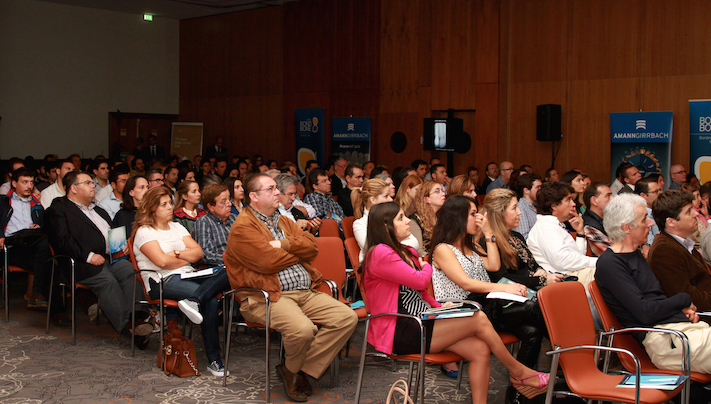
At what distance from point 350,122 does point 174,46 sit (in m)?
5.91

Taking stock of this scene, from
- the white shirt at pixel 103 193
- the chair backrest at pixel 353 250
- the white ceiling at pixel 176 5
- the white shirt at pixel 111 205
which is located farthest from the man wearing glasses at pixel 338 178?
the white ceiling at pixel 176 5

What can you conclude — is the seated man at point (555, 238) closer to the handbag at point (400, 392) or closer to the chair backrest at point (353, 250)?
the chair backrest at point (353, 250)

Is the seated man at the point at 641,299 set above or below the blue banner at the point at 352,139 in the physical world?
below

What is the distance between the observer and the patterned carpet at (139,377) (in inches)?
144

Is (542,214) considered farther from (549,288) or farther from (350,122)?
(350,122)

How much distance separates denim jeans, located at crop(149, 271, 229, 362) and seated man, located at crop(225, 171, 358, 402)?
33cm

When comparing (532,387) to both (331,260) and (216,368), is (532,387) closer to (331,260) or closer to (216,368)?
(331,260)

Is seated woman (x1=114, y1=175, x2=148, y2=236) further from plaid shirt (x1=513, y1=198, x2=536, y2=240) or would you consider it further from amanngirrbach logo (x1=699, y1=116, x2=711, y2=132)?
amanngirrbach logo (x1=699, y1=116, x2=711, y2=132)

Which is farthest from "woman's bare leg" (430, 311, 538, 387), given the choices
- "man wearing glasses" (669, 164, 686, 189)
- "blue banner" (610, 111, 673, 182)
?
"blue banner" (610, 111, 673, 182)

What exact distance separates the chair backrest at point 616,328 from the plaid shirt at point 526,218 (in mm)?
2205

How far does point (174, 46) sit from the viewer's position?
1583cm

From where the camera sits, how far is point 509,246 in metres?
3.88

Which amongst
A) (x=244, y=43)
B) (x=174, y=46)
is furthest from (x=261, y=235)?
(x=174, y=46)

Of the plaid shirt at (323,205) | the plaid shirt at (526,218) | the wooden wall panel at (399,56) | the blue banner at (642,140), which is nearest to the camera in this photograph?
the plaid shirt at (526,218)
